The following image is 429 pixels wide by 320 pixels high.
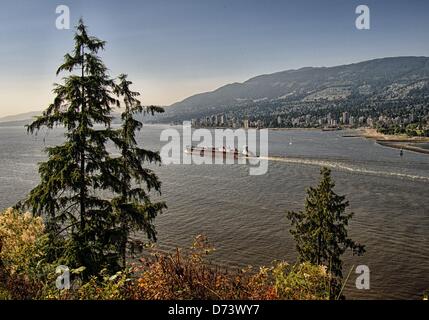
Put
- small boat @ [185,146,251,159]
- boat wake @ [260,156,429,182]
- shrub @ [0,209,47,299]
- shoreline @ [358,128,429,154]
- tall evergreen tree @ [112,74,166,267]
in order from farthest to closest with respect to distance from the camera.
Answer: shoreline @ [358,128,429,154]
small boat @ [185,146,251,159]
boat wake @ [260,156,429,182]
tall evergreen tree @ [112,74,166,267]
shrub @ [0,209,47,299]

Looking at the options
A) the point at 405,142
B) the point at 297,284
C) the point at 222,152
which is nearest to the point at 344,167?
the point at 222,152

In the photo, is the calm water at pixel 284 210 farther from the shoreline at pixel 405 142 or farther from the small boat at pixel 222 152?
the shoreline at pixel 405 142

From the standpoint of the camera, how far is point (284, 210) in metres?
36.0

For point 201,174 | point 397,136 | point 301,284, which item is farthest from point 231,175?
point 397,136

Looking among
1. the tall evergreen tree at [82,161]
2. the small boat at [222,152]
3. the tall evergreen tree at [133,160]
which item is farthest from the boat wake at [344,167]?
the tall evergreen tree at [82,161]

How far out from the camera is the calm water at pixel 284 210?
23.7 m

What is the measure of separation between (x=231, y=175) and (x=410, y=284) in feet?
133

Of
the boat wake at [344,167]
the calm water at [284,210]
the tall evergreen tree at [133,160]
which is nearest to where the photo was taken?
the tall evergreen tree at [133,160]

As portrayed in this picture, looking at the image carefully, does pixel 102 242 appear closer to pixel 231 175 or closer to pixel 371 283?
pixel 371 283

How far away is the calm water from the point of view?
23656mm

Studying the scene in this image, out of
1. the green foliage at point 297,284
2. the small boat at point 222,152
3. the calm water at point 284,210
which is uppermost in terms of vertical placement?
the green foliage at point 297,284

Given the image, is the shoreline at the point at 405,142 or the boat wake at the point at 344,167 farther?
the shoreline at the point at 405,142

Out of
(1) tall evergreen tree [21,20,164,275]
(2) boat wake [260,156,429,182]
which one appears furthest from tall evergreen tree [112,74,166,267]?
(2) boat wake [260,156,429,182]

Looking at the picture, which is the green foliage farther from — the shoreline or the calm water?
the shoreline
